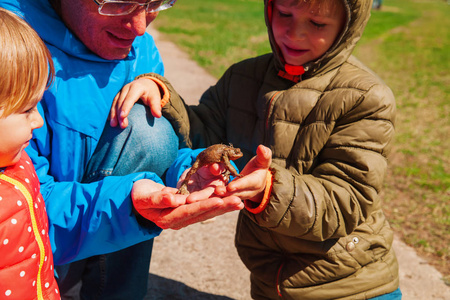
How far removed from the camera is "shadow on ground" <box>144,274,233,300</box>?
129 inches

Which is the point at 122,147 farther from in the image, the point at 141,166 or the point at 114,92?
the point at 114,92

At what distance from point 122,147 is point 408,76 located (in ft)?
32.0

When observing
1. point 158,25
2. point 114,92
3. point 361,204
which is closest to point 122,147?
point 114,92

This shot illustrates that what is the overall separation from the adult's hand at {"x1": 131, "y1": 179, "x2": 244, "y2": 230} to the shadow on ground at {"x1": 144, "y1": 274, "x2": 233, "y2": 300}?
1.34 metres

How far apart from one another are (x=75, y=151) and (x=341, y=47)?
1.47m

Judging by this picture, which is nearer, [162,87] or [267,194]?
[267,194]

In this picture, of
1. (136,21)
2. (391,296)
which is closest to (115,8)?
(136,21)

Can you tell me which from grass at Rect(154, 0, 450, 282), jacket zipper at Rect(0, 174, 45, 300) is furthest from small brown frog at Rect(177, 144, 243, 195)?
grass at Rect(154, 0, 450, 282)

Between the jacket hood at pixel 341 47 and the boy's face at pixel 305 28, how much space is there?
39mm

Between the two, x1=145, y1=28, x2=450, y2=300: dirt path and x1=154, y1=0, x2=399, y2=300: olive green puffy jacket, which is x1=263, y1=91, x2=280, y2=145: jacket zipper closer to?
x1=154, y1=0, x2=399, y2=300: olive green puffy jacket

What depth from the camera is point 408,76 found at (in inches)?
429

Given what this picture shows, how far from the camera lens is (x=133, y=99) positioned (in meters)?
2.39

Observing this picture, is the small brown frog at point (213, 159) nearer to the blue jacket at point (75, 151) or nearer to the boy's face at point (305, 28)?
the blue jacket at point (75, 151)

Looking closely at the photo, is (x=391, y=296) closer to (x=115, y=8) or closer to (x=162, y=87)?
(x=162, y=87)
